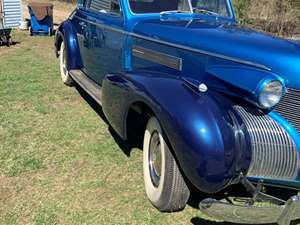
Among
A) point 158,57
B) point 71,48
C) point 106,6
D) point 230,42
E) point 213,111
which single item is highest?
point 106,6

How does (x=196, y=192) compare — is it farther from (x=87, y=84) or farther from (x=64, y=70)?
(x=64, y=70)

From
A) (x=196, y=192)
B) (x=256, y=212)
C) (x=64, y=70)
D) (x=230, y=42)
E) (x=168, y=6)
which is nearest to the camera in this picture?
(x=256, y=212)

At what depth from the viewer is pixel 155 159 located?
3.58 m

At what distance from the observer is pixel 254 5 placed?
1077 centimetres

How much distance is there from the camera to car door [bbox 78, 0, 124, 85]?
185 inches

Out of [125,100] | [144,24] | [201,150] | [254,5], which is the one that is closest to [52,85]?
[144,24]

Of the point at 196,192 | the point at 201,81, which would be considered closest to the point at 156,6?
the point at 201,81

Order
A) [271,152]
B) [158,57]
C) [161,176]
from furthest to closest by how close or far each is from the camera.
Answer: [158,57] → [161,176] → [271,152]

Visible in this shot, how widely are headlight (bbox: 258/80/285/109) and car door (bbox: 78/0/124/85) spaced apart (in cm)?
203

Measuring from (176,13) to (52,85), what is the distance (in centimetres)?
287

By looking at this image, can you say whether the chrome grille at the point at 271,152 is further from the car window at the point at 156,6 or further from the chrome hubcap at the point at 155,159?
the car window at the point at 156,6

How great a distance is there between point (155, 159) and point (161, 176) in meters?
0.32

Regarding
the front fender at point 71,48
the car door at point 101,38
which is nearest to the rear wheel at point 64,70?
the front fender at point 71,48

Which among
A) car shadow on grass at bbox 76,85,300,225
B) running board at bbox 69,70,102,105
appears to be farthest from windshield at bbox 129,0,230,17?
car shadow on grass at bbox 76,85,300,225
